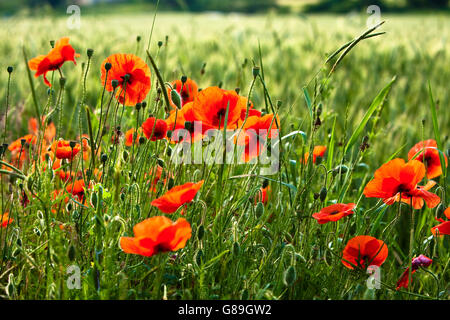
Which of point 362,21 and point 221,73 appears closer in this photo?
point 221,73

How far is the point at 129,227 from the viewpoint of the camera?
0.83 meters

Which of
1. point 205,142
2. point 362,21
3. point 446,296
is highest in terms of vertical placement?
point 362,21

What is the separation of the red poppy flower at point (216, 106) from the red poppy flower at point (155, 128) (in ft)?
0.22

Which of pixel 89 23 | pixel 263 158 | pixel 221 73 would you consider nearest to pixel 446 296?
pixel 263 158

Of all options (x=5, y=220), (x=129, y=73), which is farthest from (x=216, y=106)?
(x=5, y=220)

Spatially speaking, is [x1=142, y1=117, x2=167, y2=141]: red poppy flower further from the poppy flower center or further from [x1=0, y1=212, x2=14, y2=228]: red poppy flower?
[x1=0, y1=212, x2=14, y2=228]: red poppy flower

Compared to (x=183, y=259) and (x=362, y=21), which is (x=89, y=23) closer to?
(x=362, y=21)

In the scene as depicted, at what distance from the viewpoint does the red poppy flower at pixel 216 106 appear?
81cm

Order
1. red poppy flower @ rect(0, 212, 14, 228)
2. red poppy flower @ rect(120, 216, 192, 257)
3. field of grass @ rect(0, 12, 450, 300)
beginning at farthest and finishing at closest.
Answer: red poppy flower @ rect(0, 212, 14, 228), field of grass @ rect(0, 12, 450, 300), red poppy flower @ rect(120, 216, 192, 257)

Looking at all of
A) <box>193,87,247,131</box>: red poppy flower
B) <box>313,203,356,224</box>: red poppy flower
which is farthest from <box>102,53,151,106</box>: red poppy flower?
<box>313,203,356,224</box>: red poppy flower

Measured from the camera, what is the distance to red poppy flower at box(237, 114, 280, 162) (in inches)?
32.5

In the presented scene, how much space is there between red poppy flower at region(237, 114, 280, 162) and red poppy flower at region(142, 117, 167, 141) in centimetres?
13
